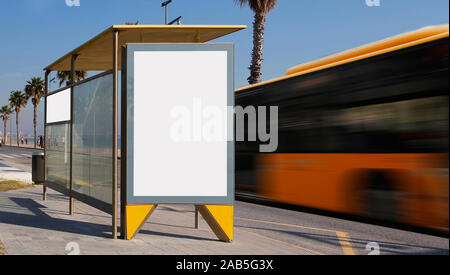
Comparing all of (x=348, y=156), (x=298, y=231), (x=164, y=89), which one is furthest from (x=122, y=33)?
(x=298, y=231)

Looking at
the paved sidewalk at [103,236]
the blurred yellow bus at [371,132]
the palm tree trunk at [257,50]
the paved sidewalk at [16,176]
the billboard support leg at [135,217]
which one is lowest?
the paved sidewalk at [103,236]

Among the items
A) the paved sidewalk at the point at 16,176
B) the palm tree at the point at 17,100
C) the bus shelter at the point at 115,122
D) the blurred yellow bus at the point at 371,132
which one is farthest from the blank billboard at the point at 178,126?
the palm tree at the point at 17,100

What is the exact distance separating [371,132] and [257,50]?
15.6 m

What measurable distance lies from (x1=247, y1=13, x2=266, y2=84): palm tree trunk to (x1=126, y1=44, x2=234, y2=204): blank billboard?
13797 mm

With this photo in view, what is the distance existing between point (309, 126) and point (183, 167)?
7.53 feet

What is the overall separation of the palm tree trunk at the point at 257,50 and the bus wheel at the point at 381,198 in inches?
599

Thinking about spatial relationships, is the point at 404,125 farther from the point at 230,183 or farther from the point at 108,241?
the point at 108,241

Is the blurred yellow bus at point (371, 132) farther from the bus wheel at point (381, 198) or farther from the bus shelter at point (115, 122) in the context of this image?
the bus shelter at point (115, 122)

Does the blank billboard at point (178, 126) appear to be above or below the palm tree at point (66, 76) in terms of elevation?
below

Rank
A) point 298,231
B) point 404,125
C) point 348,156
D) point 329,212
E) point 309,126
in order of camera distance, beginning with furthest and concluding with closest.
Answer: point 298,231 < point 309,126 < point 329,212 < point 348,156 < point 404,125

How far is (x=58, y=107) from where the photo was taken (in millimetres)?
10922

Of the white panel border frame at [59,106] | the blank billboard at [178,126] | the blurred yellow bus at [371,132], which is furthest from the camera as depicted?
the white panel border frame at [59,106]

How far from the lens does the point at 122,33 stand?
8125 mm

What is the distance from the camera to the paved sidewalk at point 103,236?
6.66 meters
